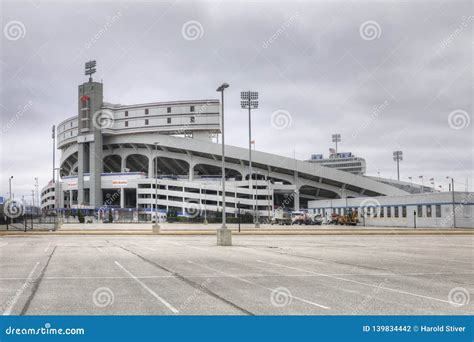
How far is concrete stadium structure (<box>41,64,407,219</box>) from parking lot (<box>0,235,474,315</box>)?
10816cm

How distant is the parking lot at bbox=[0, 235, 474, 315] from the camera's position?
11109mm

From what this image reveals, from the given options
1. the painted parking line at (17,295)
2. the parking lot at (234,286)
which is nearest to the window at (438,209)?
the parking lot at (234,286)

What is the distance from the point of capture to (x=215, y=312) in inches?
418

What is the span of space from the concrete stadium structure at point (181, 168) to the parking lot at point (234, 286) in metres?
108

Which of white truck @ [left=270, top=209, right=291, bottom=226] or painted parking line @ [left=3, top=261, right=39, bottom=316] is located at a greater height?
painted parking line @ [left=3, top=261, right=39, bottom=316]

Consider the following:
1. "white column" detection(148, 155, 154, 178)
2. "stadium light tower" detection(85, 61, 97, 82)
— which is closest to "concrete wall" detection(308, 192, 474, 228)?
"white column" detection(148, 155, 154, 178)

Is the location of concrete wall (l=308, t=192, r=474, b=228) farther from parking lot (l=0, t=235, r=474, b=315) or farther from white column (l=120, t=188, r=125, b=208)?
white column (l=120, t=188, r=125, b=208)

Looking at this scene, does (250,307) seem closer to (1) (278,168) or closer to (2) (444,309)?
(2) (444,309)

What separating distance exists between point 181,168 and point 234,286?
148834 mm

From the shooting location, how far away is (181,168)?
162m

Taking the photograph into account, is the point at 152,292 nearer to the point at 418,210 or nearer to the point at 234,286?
the point at 234,286
